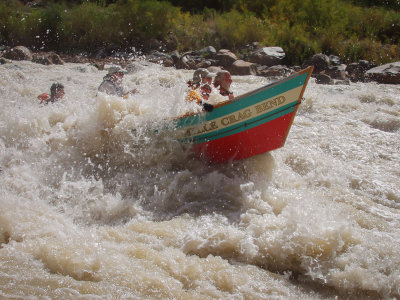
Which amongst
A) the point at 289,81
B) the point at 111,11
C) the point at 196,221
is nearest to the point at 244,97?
the point at 289,81

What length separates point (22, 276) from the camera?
3.00 m

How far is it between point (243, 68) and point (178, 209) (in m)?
7.76

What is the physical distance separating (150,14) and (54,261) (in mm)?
12997

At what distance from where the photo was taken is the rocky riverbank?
1064cm

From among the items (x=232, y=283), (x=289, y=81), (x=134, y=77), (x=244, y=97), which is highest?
(x=289, y=81)

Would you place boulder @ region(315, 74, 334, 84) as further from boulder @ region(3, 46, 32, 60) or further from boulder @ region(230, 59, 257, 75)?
boulder @ region(3, 46, 32, 60)

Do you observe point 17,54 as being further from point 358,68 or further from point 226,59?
point 358,68

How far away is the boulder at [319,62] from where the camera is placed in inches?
452

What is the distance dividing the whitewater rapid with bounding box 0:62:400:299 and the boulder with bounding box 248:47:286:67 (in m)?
5.31

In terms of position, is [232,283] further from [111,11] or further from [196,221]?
[111,11]

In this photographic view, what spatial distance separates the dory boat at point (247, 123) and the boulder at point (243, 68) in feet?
21.4

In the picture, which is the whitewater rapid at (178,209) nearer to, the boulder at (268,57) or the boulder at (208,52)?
the boulder at (268,57)

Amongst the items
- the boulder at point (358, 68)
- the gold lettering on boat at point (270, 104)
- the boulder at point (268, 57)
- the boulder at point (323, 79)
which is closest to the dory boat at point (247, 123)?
the gold lettering on boat at point (270, 104)

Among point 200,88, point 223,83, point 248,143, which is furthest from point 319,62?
point 248,143
